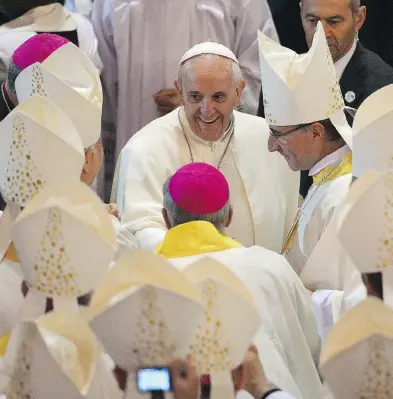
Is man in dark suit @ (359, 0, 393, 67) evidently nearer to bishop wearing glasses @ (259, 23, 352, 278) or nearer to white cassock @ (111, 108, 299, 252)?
white cassock @ (111, 108, 299, 252)

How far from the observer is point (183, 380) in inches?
99.3

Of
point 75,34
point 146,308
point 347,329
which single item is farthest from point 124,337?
point 75,34

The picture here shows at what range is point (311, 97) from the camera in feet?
14.0

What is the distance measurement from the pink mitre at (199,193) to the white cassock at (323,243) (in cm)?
63

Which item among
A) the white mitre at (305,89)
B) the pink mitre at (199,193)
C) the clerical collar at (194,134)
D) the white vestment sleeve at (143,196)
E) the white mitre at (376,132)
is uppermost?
the white mitre at (376,132)

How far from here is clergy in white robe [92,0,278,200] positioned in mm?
5633

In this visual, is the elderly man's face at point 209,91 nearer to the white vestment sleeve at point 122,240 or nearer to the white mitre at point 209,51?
the white mitre at point 209,51

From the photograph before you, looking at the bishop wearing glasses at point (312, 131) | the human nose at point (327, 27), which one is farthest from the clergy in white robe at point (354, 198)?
the human nose at point (327, 27)

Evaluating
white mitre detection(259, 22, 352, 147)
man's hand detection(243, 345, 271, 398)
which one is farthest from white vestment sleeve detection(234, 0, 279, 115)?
man's hand detection(243, 345, 271, 398)

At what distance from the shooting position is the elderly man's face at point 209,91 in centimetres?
472

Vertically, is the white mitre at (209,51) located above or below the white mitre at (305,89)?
below

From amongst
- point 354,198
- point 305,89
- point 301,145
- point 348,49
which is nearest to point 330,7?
point 348,49

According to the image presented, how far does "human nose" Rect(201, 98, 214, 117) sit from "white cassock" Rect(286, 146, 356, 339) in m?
0.64

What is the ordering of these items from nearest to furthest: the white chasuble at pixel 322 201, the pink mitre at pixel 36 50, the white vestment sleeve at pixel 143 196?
the white chasuble at pixel 322 201
the pink mitre at pixel 36 50
the white vestment sleeve at pixel 143 196
